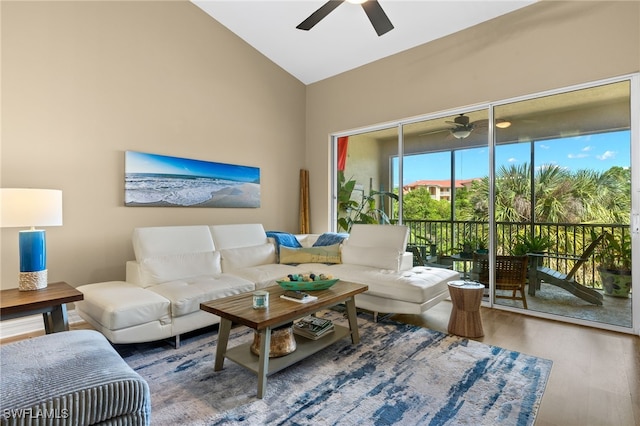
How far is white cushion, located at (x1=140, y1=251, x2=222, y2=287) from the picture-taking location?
302 cm

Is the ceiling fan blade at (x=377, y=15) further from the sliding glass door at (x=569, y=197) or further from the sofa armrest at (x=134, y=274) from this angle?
the sofa armrest at (x=134, y=274)

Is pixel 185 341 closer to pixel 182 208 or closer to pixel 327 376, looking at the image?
pixel 327 376

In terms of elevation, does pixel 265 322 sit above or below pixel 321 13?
below

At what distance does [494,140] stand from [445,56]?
4.05 feet

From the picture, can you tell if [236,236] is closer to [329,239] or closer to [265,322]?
[329,239]

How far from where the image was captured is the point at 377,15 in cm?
280

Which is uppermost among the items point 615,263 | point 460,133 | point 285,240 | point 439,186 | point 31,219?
point 460,133

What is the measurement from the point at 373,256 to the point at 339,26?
9.43 ft

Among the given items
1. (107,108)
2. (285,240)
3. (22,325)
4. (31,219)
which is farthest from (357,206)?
(22,325)

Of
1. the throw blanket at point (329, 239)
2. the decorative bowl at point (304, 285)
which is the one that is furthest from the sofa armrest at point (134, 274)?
the throw blanket at point (329, 239)

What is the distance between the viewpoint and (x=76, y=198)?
3242 mm

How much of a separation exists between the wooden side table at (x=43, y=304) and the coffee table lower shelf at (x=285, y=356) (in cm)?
113

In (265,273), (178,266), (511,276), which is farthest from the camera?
(511,276)

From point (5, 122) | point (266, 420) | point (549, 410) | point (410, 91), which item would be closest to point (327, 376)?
point (266, 420)
